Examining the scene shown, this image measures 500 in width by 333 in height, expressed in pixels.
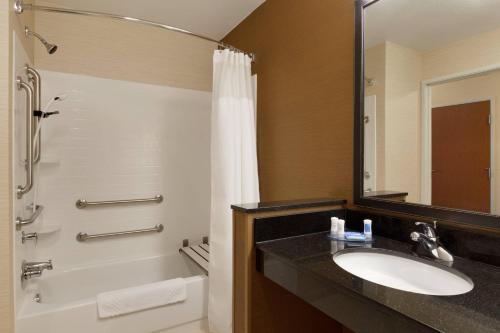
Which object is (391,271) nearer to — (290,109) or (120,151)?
(290,109)

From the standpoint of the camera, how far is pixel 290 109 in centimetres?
195

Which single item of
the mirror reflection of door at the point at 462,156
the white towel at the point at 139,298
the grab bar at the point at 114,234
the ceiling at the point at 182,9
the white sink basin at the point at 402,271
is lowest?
the white towel at the point at 139,298

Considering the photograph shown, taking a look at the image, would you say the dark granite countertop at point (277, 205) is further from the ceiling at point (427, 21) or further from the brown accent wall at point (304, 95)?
the ceiling at point (427, 21)

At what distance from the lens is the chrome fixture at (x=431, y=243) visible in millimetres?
986

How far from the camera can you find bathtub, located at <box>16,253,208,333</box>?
158 cm

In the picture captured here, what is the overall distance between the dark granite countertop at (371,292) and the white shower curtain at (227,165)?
0.72m

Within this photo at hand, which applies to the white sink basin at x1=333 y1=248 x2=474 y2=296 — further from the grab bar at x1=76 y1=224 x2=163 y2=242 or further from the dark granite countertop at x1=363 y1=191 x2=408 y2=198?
the grab bar at x1=76 y1=224 x2=163 y2=242

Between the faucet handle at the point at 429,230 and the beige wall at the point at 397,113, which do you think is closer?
the faucet handle at the point at 429,230

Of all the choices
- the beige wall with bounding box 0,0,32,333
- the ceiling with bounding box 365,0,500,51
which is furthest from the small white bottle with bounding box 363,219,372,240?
the beige wall with bounding box 0,0,32,333

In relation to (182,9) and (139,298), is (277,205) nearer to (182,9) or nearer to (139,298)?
(139,298)

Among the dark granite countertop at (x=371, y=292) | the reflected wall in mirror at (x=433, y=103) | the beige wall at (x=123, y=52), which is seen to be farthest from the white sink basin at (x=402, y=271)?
the beige wall at (x=123, y=52)

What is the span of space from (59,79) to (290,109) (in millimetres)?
1892

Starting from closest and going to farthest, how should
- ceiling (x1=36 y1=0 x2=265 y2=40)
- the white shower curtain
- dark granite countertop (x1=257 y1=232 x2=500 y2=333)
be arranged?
dark granite countertop (x1=257 y1=232 x2=500 y2=333) → the white shower curtain → ceiling (x1=36 y1=0 x2=265 y2=40)

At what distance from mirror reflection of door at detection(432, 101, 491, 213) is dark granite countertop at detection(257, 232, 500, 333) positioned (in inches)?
8.9
